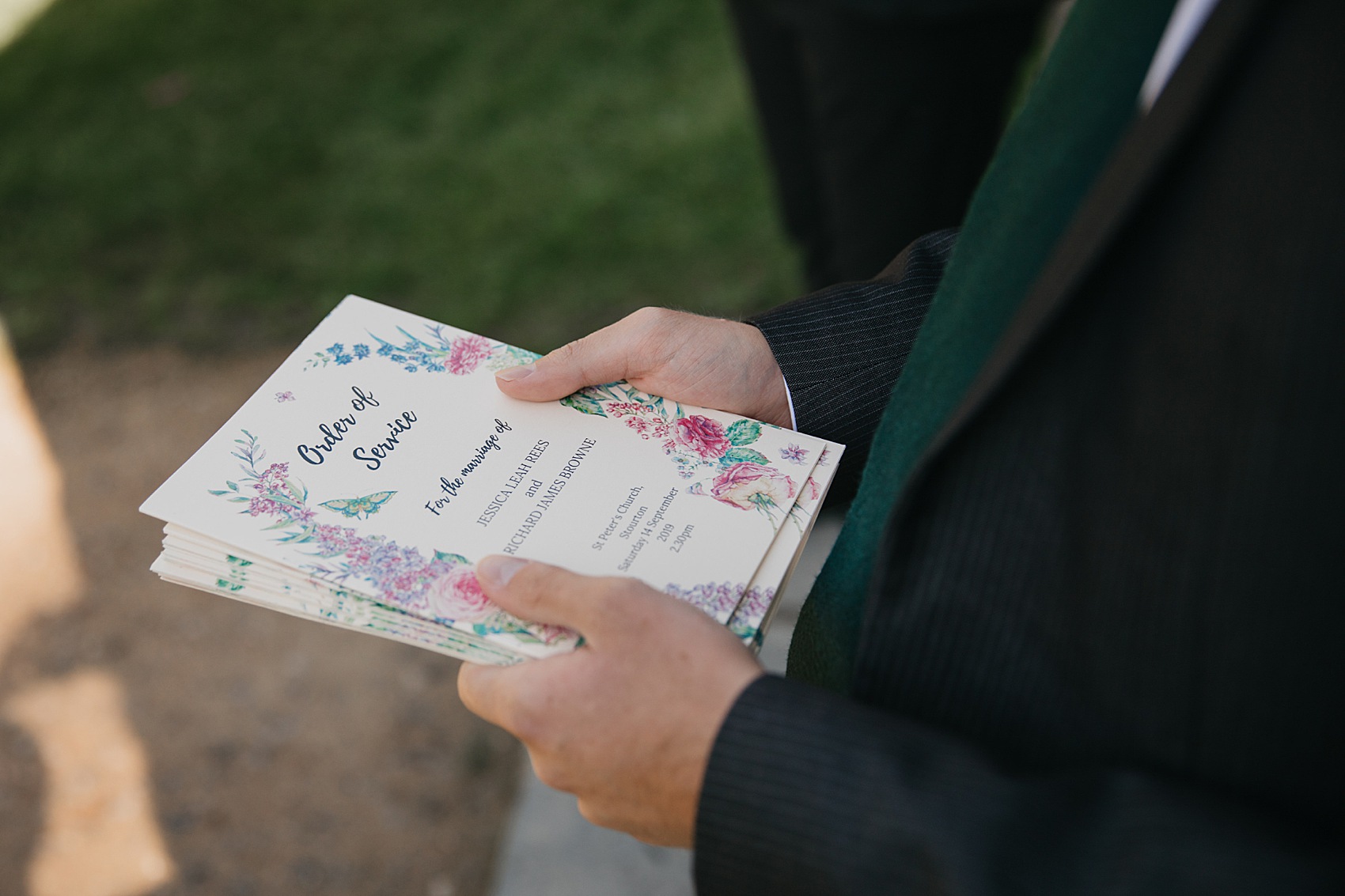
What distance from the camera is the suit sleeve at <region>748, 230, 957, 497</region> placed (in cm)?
109

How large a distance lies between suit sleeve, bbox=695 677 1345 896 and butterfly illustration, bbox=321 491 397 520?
1.38ft

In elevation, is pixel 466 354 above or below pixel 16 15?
above

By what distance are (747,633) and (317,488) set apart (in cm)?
45

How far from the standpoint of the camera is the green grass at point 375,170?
2848mm

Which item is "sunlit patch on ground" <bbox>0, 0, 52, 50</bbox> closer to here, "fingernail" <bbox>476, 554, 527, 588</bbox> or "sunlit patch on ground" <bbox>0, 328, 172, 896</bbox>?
"sunlit patch on ground" <bbox>0, 328, 172, 896</bbox>

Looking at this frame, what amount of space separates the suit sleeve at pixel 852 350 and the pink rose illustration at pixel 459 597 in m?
0.43

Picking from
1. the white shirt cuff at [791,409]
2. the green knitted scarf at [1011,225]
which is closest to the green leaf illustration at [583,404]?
the white shirt cuff at [791,409]

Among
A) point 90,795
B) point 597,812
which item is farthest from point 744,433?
point 90,795

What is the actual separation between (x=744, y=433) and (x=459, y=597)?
0.37 meters

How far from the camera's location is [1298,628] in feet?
1.98

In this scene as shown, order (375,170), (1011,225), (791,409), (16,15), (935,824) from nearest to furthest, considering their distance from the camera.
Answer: (935,824) < (1011,225) < (791,409) < (375,170) < (16,15)

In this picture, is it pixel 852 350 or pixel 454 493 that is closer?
pixel 454 493

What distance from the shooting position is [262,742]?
202 cm

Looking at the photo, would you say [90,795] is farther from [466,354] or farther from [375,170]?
[375,170]
